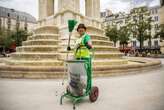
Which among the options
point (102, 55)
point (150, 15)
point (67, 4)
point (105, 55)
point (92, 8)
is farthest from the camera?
point (92, 8)

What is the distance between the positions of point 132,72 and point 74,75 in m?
4.53

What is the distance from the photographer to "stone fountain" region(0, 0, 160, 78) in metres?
6.40

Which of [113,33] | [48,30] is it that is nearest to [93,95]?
[48,30]

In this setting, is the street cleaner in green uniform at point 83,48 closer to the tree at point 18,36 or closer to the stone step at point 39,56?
the stone step at point 39,56

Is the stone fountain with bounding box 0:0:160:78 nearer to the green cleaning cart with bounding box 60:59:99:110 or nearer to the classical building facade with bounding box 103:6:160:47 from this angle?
the classical building facade with bounding box 103:6:160:47

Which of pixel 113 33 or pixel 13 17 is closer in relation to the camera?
pixel 13 17

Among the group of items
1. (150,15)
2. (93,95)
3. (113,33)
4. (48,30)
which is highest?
(113,33)

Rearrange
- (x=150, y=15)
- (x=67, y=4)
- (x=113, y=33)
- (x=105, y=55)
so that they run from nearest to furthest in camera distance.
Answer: (x=105, y=55), (x=150, y=15), (x=67, y=4), (x=113, y=33)

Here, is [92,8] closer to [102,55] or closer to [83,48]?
[102,55]

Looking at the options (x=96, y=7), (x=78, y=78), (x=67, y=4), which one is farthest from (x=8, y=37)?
(x=78, y=78)

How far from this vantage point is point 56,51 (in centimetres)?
884

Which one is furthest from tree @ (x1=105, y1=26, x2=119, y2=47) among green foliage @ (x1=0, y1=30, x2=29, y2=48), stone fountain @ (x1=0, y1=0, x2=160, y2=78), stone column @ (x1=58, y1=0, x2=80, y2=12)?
stone column @ (x1=58, y1=0, x2=80, y2=12)

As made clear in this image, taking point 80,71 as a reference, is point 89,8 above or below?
above

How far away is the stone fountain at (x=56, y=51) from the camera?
640 cm
